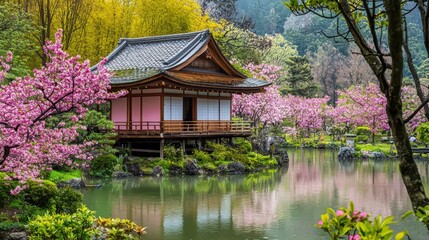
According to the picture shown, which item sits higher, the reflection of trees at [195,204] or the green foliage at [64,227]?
the green foliage at [64,227]

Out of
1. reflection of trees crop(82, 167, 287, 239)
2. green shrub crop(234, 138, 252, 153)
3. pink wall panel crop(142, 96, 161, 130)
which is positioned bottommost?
reflection of trees crop(82, 167, 287, 239)

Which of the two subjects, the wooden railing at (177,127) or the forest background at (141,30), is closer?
the forest background at (141,30)

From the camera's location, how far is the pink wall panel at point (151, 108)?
20.8 metres

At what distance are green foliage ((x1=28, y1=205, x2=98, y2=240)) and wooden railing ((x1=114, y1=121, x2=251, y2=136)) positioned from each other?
497 inches

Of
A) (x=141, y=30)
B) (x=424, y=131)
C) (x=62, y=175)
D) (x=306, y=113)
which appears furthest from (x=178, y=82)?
(x=306, y=113)

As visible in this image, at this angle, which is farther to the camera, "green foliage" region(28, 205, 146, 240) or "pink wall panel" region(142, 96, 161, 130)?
"pink wall panel" region(142, 96, 161, 130)

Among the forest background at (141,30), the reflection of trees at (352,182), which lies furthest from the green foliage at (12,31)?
the reflection of trees at (352,182)

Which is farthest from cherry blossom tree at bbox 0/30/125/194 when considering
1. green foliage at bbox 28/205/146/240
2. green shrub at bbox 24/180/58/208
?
green shrub at bbox 24/180/58/208

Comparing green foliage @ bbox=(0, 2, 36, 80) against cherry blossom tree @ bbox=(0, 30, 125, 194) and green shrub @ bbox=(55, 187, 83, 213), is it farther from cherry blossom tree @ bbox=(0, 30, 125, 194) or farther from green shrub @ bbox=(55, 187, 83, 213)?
cherry blossom tree @ bbox=(0, 30, 125, 194)

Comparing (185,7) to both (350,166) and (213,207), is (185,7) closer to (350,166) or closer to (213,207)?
(350,166)

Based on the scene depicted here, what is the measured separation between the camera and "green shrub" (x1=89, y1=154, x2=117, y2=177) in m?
17.9

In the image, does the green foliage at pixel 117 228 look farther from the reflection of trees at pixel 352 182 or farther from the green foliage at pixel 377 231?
the reflection of trees at pixel 352 182

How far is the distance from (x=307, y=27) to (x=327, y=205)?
237ft

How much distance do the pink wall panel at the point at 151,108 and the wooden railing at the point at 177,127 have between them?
29 centimetres
